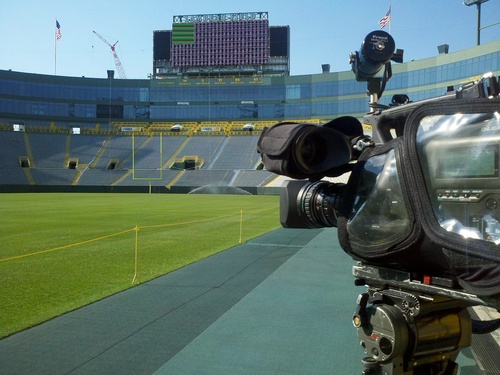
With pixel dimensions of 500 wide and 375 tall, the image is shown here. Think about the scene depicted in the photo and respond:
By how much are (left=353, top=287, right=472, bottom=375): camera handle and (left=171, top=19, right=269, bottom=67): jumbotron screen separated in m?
62.5

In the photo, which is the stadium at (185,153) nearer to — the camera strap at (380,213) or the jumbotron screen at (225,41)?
the jumbotron screen at (225,41)

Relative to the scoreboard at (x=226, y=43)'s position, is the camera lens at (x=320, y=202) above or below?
below

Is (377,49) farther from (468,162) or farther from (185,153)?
(185,153)

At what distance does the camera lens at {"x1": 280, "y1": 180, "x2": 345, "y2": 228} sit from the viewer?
2.14 metres

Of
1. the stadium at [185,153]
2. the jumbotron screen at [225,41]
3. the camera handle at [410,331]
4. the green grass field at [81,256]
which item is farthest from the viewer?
the jumbotron screen at [225,41]

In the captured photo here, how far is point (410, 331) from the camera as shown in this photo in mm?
1896

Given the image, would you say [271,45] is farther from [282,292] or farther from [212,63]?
[282,292]

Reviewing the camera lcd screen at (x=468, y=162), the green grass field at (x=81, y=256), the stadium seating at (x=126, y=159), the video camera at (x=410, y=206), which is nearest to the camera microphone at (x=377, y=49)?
the video camera at (x=410, y=206)

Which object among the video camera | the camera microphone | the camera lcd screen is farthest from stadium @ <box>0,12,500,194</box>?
the camera lcd screen

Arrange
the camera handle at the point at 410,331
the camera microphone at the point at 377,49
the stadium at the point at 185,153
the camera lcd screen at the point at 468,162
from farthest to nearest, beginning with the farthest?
the stadium at the point at 185,153
the camera microphone at the point at 377,49
the camera handle at the point at 410,331
the camera lcd screen at the point at 468,162

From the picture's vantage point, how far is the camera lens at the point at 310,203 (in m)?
2.14

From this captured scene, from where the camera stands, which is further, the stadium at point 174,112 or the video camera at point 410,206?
the stadium at point 174,112

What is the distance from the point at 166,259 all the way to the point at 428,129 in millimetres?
8069

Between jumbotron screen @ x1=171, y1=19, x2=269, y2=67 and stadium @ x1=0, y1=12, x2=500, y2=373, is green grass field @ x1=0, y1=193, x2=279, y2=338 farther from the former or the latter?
jumbotron screen @ x1=171, y1=19, x2=269, y2=67
